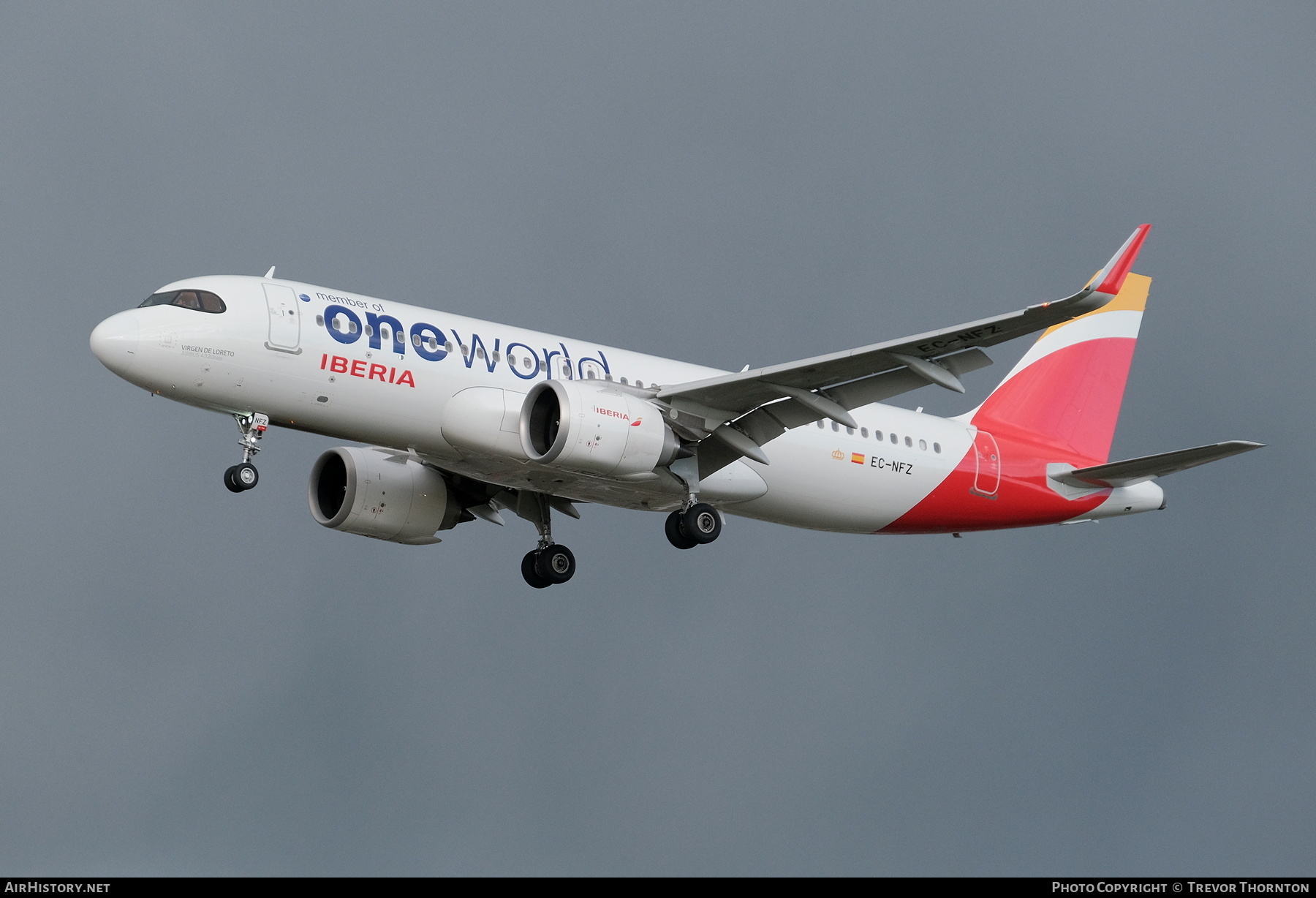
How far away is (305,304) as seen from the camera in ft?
101

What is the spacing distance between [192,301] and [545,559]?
1054cm

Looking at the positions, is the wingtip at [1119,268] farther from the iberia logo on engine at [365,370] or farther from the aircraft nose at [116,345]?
the aircraft nose at [116,345]

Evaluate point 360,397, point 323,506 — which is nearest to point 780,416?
point 360,397

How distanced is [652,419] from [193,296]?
Result: 8856mm

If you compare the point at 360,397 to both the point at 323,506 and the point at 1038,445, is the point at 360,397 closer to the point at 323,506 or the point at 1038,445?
the point at 323,506

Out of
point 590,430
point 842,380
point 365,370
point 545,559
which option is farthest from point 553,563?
point 842,380

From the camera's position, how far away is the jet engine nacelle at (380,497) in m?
35.9

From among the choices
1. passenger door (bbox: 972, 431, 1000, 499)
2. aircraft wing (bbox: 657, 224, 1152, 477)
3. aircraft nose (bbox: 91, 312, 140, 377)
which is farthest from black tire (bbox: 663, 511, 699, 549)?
aircraft nose (bbox: 91, 312, 140, 377)

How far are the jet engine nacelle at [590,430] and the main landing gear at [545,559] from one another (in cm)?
610

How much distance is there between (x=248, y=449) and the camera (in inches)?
1206

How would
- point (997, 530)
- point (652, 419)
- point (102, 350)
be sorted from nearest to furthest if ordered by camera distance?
1. point (102, 350)
2. point (652, 419)
3. point (997, 530)

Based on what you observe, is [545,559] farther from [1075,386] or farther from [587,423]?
[1075,386]

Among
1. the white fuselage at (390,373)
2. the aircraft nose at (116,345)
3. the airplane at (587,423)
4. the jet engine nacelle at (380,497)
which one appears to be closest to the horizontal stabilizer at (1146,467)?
the airplane at (587,423)

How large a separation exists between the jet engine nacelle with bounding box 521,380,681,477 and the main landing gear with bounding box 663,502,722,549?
5.38 ft
